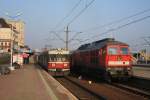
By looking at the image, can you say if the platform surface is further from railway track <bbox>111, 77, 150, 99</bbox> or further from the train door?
the train door

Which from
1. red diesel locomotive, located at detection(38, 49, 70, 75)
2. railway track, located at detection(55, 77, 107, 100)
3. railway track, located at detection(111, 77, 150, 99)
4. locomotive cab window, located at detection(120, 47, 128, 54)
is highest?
locomotive cab window, located at detection(120, 47, 128, 54)

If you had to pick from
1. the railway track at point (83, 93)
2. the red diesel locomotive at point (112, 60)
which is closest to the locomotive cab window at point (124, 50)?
the red diesel locomotive at point (112, 60)

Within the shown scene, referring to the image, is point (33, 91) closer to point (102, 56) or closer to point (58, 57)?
point (102, 56)

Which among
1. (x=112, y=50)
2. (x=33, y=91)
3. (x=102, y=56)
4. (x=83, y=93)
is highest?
(x=112, y=50)

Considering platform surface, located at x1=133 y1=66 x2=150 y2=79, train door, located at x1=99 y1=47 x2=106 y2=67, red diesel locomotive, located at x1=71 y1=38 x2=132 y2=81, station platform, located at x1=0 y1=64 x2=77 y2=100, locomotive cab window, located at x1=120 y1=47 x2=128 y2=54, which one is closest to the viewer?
station platform, located at x1=0 y1=64 x2=77 y2=100

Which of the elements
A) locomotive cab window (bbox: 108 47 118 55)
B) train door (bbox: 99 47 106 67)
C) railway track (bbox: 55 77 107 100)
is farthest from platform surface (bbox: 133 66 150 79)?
railway track (bbox: 55 77 107 100)

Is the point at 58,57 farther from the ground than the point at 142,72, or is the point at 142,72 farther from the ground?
the point at 58,57

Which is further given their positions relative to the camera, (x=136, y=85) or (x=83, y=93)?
(x=136, y=85)

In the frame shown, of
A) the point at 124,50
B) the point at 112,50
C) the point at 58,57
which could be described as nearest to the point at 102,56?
the point at 112,50

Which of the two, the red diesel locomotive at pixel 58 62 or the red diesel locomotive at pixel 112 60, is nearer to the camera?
the red diesel locomotive at pixel 112 60

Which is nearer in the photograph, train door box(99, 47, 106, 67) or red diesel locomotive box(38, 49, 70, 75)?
train door box(99, 47, 106, 67)

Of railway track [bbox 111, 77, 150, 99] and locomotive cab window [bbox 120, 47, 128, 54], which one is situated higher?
locomotive cab window [bbox 120, 47, 128, 54]

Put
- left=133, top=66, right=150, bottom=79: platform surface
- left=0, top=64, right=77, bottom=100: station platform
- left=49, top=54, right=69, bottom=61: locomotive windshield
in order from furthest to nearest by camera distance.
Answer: left=49, top=54, right=69, bottom=61: locomotive windshield → left=133, top=66, right=150, bottom=79: platform surface → left=0, top=64, right=77, bottom=100: station platform

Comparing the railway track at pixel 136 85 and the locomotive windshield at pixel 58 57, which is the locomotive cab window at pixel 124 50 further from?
the locomotive windshield at pixel 58 57
